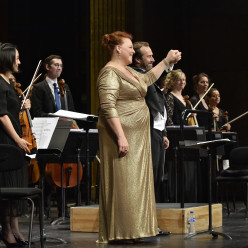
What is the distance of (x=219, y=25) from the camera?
8.80 meters

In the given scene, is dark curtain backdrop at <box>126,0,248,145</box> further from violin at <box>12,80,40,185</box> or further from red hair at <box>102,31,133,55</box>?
red hair at <box>102,31,133,55</box>

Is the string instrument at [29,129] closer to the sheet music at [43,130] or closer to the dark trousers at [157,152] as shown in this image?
the sheet music at [43,130]

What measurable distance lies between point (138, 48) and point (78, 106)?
159 inches

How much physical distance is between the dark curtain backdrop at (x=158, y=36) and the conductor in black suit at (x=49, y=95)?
2391mm

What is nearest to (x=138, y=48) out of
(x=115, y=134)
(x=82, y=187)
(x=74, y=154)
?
(x=115, y=134)

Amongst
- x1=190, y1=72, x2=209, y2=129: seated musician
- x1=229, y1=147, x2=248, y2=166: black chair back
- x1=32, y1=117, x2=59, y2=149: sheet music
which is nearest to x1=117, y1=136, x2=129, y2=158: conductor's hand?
x1=32, y1=117, x2=59, y2=149: sheet music

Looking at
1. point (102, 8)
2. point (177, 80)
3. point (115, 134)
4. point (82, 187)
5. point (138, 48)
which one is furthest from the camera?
point (102, 8)

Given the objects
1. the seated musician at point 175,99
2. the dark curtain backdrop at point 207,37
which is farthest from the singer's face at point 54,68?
the dark curtain backdrop at point 207,37

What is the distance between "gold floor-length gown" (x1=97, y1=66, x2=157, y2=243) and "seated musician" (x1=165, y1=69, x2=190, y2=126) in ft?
6.24

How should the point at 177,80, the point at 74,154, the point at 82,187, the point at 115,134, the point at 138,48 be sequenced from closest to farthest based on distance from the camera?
1. the point at 115,134
2. the point at 138,48
3. the point at 74,154
4. the point at 177,80
5. the point at 82,187

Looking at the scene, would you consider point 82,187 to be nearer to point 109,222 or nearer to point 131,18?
point 131,18

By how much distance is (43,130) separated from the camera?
4449mm

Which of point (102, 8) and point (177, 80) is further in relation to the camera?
point (102, 8)

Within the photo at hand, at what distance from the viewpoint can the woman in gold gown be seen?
4223 millimetres
